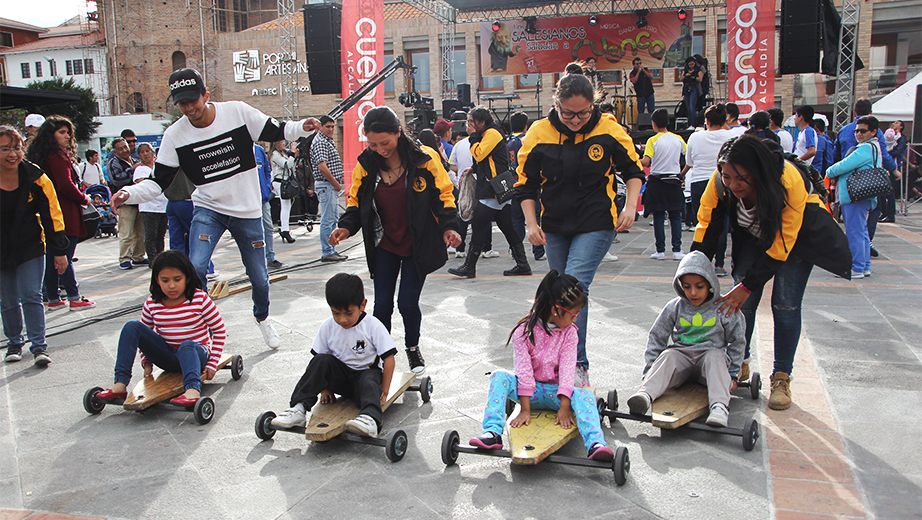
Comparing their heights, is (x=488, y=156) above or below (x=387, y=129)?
below

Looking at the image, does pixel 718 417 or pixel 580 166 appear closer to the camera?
pixel 718 417

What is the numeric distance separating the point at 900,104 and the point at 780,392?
1625cm

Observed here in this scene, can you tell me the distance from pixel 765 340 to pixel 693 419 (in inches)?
70.6

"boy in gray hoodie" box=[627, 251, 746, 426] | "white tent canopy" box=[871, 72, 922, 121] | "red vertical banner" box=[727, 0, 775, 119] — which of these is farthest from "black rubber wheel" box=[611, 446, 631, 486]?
"white tent canopy" box=[871, 72, 922, 121]

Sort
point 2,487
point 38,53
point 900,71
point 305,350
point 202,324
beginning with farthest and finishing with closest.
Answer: point 38,53
point 900,71
point 305,350
point 202,324
point 2,487

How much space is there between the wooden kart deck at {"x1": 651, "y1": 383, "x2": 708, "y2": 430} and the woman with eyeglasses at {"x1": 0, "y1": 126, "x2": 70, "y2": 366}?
13.2 feet

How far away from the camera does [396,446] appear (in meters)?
2.97

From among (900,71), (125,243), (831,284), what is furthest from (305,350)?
(900,71)

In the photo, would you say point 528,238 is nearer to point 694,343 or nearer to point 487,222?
point 694,343

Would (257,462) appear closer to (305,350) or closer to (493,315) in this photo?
(305,350)

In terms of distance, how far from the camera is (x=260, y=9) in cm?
4878

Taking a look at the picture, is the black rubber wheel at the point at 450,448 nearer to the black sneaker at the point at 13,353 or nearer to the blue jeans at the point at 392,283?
the blue jeans at the point at 392,283

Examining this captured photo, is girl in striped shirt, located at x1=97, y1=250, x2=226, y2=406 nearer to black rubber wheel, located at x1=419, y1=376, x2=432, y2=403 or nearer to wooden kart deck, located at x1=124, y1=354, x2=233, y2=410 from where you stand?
wooden kart deck, located at x1=124, y1=354, x2=233, y2=410

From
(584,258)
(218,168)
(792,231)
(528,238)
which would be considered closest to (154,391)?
(218,168)
